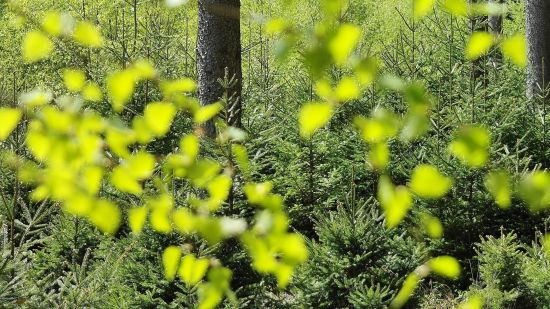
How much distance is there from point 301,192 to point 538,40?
402 cm

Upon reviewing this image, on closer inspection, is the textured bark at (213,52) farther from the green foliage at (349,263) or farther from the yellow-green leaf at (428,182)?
the yellow-green leaf at (428,182)

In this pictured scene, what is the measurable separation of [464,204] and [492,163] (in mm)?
457

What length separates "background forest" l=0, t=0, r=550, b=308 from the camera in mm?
1354

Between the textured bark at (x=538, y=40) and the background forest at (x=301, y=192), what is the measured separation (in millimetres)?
29

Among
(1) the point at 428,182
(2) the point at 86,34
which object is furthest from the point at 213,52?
(1) the point at 428,182

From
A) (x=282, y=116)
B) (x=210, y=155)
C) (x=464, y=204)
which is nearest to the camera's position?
(x=210, y=155)

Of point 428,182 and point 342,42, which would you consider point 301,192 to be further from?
point 342,42

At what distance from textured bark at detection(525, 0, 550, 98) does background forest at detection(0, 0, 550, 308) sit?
29 millimetres

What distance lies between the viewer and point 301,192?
25.8 feet

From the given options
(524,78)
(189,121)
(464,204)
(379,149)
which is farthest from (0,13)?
(379,149)

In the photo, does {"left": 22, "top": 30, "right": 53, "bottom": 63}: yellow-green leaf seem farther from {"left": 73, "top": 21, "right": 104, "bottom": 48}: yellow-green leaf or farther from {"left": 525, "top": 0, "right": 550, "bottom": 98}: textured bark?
{"left": 525, "top": 0, "right": 550, "bottom": 98}: textured bark

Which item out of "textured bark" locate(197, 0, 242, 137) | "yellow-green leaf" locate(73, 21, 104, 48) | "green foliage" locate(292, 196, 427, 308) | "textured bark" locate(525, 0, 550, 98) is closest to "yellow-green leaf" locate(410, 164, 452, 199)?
"yellow-green leaf" locate(73, 21, 104, 48)

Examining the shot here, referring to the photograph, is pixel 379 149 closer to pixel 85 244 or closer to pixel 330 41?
pixel 330 41

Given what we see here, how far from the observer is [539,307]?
5766 mm
